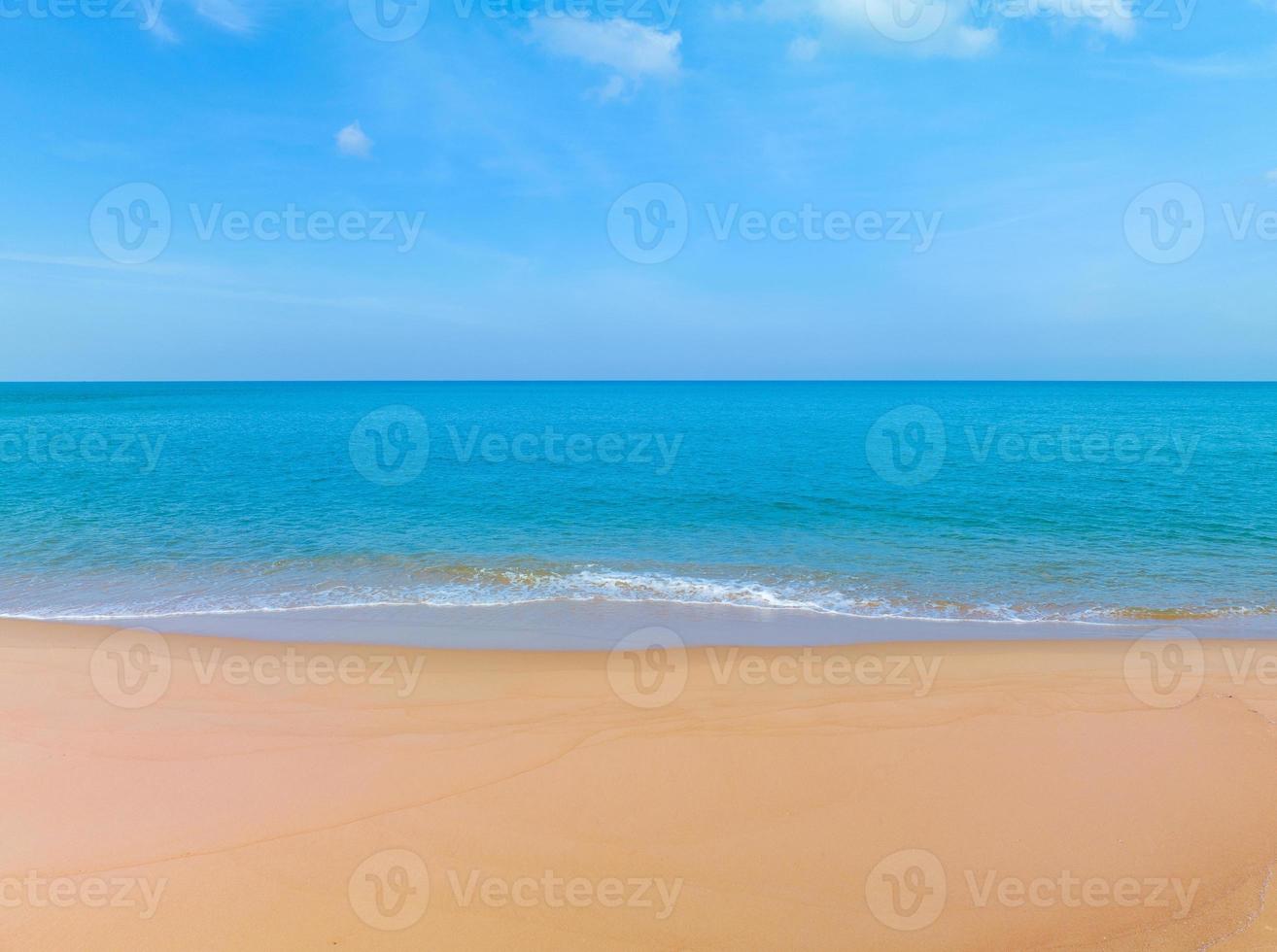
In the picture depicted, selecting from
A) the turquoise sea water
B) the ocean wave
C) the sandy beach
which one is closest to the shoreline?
the ocean wave

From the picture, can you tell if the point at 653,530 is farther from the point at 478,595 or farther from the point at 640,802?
the point at 640,802

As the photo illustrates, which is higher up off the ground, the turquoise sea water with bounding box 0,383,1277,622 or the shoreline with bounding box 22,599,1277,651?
the turquoise sea water with bounding box 0,383,1277,622

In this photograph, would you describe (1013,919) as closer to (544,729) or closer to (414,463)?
(544,729)

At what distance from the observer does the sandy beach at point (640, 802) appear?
502 cm

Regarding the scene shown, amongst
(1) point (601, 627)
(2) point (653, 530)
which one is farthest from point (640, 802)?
(2) point (653, 530)

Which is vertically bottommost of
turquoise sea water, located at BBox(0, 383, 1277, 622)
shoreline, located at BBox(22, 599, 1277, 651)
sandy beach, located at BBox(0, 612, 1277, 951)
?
sandy beach, located at BBox(0, 612, 1277, 951)

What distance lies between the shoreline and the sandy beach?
3.66 feet

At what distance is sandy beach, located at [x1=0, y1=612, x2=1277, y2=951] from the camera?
5.02 metres

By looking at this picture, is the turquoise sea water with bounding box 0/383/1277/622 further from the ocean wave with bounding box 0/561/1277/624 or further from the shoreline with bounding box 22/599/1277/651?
the shoreline with bounding box 22/599/1277/651

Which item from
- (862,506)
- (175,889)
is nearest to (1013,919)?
(175,889)

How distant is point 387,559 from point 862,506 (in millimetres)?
14929

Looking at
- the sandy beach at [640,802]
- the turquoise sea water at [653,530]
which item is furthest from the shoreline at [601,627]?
the sandy beach at [640,802]

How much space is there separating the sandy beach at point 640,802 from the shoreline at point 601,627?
1.12 meters

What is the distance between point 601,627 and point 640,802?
→ 5.31m
